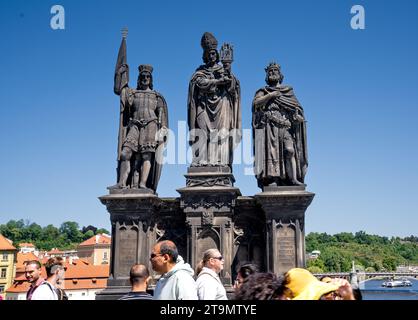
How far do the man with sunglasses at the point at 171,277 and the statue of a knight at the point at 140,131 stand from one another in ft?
25.7

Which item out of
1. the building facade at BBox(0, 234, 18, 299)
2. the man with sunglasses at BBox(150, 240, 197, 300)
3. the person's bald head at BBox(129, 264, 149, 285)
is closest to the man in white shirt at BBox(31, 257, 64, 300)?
the person's bald head at BBox(129, 264, 149, 285)

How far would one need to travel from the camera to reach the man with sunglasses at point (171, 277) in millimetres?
5264

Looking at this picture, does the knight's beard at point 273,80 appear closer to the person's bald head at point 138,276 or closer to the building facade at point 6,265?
the person's bald head at point 138,276

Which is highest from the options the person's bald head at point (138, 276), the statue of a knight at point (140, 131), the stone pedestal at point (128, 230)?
the statue of a knight at point (140, 131)

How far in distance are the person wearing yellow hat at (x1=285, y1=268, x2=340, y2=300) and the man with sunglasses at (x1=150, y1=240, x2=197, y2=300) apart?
156 centimetres

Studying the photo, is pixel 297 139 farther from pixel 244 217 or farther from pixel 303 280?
pixel 303 280

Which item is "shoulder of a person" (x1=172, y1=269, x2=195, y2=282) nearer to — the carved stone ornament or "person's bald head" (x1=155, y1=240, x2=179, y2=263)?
"person's bald head" (x1=155, y1=240, x2=179, y2=263)

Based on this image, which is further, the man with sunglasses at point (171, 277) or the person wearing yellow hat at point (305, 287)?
the man with sunglasses at point (171, 277)

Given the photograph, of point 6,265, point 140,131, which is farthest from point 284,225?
point 6,265

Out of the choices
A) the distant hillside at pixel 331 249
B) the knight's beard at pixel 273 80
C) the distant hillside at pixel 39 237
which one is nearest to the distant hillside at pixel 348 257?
the distant hillside at pixel 331 249

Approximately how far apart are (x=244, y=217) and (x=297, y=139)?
8.46 ft

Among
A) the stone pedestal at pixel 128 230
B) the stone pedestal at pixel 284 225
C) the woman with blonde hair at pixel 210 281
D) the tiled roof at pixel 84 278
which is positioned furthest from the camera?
the tiled roof at pixel 84 278

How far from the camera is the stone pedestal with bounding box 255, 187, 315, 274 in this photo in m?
12.3
